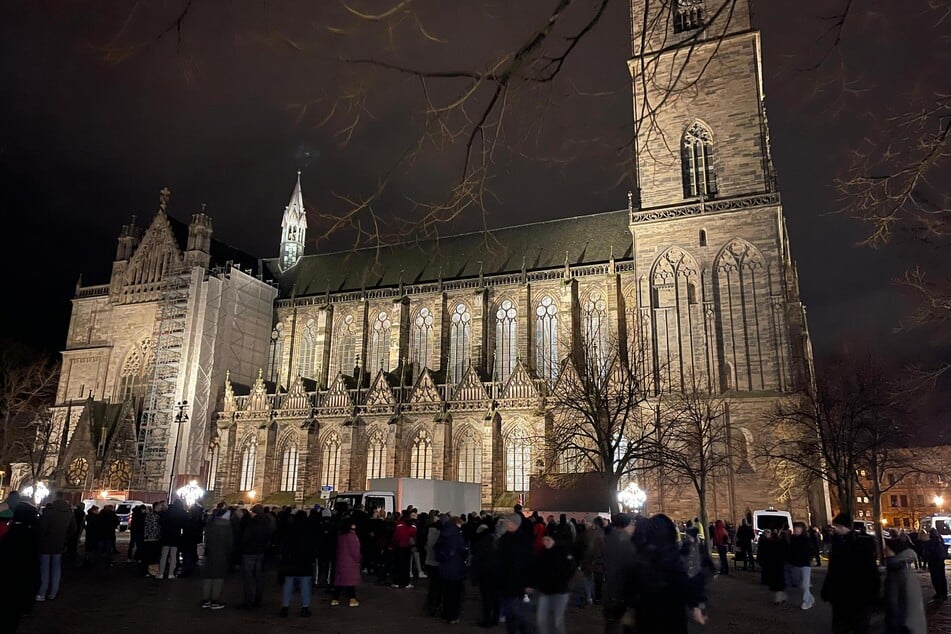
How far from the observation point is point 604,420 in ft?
105

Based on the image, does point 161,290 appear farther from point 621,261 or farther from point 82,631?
point 82,631

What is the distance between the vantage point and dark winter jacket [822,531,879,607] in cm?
824

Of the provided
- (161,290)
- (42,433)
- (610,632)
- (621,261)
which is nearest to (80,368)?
(42,433)

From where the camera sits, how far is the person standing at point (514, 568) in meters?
9.03

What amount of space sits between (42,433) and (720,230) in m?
46.2

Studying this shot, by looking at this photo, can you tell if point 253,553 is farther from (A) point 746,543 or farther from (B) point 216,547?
(A) point 746,543

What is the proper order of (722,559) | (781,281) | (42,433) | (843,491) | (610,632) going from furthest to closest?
(42,433) → (781,281) → (843,491) → (722,559) → (610,632)

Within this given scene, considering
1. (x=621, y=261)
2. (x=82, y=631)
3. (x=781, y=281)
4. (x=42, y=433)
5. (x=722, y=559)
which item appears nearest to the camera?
(x=82, y=631)

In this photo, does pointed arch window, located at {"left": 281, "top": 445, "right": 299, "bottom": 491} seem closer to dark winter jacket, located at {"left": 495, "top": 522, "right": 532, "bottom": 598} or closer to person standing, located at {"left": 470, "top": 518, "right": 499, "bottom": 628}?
person standing, located at {"left": 470, "top": 518, "right": 499, "bottom": 628}

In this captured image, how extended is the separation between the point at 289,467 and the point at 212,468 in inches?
220

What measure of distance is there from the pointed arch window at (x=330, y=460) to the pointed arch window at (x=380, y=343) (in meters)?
6.19

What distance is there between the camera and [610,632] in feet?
23.6

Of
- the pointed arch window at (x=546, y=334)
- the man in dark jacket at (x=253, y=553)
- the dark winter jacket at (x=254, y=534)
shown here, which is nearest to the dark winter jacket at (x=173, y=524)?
the man in dark jacket at (x=253, y=553)

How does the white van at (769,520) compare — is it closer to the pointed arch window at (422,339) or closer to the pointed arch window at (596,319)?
the pointed arch window at (596,319)
